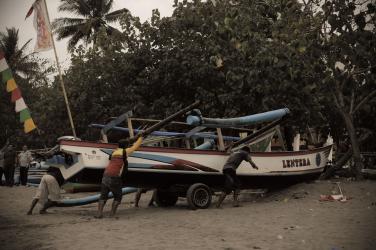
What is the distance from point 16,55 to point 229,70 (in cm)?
2531

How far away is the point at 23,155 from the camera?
1933cm

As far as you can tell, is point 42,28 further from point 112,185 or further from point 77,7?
point 77,7

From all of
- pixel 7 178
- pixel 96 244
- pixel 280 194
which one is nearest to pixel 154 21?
pixel 7 178

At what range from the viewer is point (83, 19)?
3488cm

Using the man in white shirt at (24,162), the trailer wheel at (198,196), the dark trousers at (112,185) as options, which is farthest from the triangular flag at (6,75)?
the man in white shirt at (24,162)

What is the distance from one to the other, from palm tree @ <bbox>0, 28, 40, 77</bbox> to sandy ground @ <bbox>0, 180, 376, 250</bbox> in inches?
1005

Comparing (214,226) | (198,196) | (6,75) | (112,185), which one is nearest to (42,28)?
(6,75)

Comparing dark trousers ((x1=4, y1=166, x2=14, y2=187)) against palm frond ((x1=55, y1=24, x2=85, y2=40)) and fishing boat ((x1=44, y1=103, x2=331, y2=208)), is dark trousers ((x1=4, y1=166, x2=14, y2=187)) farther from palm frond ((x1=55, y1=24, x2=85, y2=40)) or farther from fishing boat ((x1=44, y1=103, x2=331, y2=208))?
palm frond ((x1=55, y1=24, x2=85, y2=40))

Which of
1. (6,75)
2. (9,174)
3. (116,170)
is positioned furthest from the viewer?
(9,174)

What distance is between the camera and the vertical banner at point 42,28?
1437 cm

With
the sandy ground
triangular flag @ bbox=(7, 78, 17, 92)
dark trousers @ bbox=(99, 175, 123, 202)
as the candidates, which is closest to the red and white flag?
triangular flag @ bbox=(7, 78, 17, 92)

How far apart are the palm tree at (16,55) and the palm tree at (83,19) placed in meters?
3.62

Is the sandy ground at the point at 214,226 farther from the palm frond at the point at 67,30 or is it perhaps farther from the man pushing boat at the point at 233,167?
the palm frond at the point at 67,30

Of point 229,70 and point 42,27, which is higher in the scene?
point 42,27
